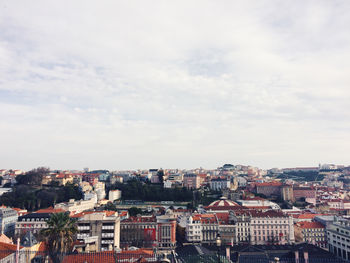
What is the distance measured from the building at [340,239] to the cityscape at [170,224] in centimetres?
16

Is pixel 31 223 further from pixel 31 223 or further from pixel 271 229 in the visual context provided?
pixel 271 229

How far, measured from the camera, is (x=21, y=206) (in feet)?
261

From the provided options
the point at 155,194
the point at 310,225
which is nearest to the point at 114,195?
the point at 155,194

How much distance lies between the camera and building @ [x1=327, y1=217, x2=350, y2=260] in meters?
45.8

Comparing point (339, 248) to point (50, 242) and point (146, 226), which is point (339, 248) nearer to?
point (146, 226)

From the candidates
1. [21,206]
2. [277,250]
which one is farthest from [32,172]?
[277,250]

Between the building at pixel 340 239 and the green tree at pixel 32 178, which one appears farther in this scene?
the green tree at pixel 32 178

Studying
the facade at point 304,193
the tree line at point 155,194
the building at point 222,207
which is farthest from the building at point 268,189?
the building at point 222,207

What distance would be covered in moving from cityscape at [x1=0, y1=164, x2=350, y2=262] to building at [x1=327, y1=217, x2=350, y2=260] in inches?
6.2

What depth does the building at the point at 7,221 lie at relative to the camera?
59.9 m

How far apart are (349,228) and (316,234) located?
16361mm

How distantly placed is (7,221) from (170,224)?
34304mm

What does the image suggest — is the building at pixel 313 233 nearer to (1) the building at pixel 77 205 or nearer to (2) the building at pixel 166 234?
(2) the building at pixel 166 234

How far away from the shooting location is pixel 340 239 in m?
47.8
